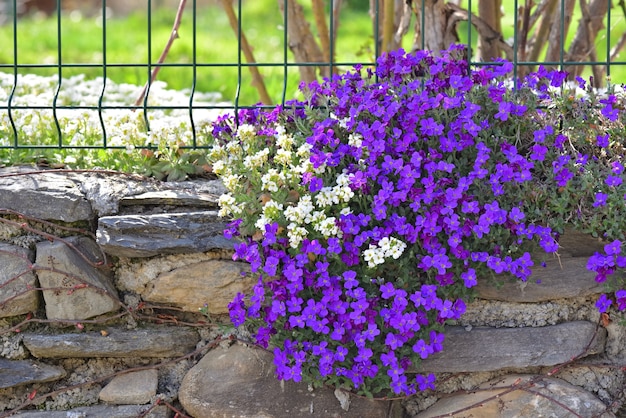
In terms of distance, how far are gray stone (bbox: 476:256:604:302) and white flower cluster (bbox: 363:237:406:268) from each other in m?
0.39

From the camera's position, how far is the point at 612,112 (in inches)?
112

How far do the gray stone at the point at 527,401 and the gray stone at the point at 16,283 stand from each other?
144cm

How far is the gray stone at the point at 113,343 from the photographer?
2.94 meters

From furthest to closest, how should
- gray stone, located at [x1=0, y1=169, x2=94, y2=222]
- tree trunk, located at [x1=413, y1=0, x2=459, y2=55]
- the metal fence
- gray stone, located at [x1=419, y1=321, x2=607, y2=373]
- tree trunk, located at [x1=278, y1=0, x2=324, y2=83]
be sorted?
tree trunk, located at [x1=278, y1=0, x2=324, y2=83] → tree trunk, located at [x1=413, y1=0, x2=459, y2=55] → the metal fence → gray stone, located at [x1=0, y1=169, x2=94, y2=222] → gray stone, located at [x1=419, y1=321, x2=607, y2=373]

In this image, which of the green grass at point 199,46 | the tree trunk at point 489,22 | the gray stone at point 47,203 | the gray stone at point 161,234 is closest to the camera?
the gray stone at point 161,234

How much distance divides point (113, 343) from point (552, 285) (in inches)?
59.0

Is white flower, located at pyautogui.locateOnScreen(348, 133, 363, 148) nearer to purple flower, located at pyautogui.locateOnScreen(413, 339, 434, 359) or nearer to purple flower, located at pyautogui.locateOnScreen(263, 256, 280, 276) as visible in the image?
purple flower, located at pyautogui.locateOnScreen(263, 256, 280, 276)

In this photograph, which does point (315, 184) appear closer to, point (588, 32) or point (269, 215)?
point (269, 215)

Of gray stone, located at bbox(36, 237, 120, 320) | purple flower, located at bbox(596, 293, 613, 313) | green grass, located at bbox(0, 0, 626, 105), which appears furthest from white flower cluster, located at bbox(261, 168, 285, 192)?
green grass, located at bbox(0, 0, 626, 105)

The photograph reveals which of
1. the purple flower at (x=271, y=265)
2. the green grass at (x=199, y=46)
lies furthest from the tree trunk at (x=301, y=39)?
the purple flower at (x=271, y=265)

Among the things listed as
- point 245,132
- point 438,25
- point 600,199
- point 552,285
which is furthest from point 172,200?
point 438,25

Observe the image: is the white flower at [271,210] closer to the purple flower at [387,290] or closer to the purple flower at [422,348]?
the purple flower at [387,290]

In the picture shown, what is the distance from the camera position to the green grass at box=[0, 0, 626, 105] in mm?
5816

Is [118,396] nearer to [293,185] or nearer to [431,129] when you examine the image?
[293,185]
